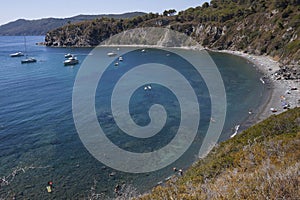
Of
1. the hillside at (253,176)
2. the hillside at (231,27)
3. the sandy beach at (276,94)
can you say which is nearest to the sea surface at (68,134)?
the sandy beach at (276,94)

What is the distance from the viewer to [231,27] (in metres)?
99.8

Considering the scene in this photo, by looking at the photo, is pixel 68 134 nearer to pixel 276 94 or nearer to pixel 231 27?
pixel 276 94

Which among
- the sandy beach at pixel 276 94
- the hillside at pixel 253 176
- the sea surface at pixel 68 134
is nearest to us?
the hillside at pixel 253 176

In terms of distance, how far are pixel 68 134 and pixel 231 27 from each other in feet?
286

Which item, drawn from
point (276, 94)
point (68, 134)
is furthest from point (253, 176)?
point (276, 94)

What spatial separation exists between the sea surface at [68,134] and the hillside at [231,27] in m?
19.1

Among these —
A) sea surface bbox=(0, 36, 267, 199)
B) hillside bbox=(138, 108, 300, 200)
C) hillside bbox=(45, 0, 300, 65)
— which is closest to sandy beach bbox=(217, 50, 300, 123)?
sea surface bbox=(0, 36, 267, 199)

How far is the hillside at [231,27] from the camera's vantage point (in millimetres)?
69938

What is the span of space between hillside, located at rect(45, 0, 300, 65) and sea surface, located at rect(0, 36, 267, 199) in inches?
754

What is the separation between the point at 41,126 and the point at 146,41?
351ft

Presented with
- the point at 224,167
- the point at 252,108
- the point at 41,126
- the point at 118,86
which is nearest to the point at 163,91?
the point at 118,86

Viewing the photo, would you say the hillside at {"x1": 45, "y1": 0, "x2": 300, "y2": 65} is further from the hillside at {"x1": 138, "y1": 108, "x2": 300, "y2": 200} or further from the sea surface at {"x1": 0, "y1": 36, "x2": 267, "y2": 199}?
the hillside at {"x1": 138, "y1": 108, "x2": 300, "y2": 200}

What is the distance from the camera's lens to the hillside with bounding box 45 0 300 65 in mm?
69938

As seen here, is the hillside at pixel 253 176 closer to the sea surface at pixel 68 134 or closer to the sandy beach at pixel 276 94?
the sea surface at pixel 68 134
